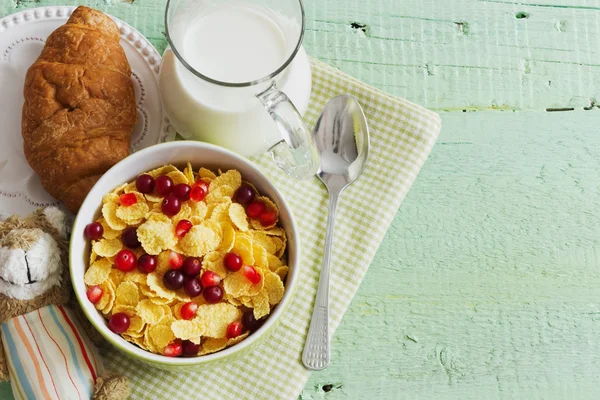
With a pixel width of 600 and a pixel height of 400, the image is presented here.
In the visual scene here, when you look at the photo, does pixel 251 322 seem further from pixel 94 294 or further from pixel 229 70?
pixel 229 70

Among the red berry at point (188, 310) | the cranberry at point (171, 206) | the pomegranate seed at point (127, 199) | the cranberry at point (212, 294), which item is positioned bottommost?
the red berry at point (188, 310)

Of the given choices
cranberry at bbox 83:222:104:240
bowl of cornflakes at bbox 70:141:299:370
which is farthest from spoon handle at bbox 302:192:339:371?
cranberry at bbox 83:222:104:240

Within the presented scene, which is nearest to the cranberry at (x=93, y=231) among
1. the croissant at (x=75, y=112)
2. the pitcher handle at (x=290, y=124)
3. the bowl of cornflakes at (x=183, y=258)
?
the bowl of cornflakes at (x=183, y=258)

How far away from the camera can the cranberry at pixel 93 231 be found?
3.98ft

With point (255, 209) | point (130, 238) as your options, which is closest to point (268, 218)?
point (255, 209)

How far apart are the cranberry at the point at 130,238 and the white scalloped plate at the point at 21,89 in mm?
234

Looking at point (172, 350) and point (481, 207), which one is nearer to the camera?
point (172, 350)

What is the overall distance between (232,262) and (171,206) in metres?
0.16

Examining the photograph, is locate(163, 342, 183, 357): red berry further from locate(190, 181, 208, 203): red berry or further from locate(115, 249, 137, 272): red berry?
locate(190, 181, 208, 203): red berry

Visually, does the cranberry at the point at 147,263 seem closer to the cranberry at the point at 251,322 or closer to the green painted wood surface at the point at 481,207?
the cranberry at the point at 251,322

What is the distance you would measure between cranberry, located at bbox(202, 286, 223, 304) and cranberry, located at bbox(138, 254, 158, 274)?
0.11 metres

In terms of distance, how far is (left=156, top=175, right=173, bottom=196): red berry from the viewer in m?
1.25

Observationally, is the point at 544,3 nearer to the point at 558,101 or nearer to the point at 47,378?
the point at 558,101

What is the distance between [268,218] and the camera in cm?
127
